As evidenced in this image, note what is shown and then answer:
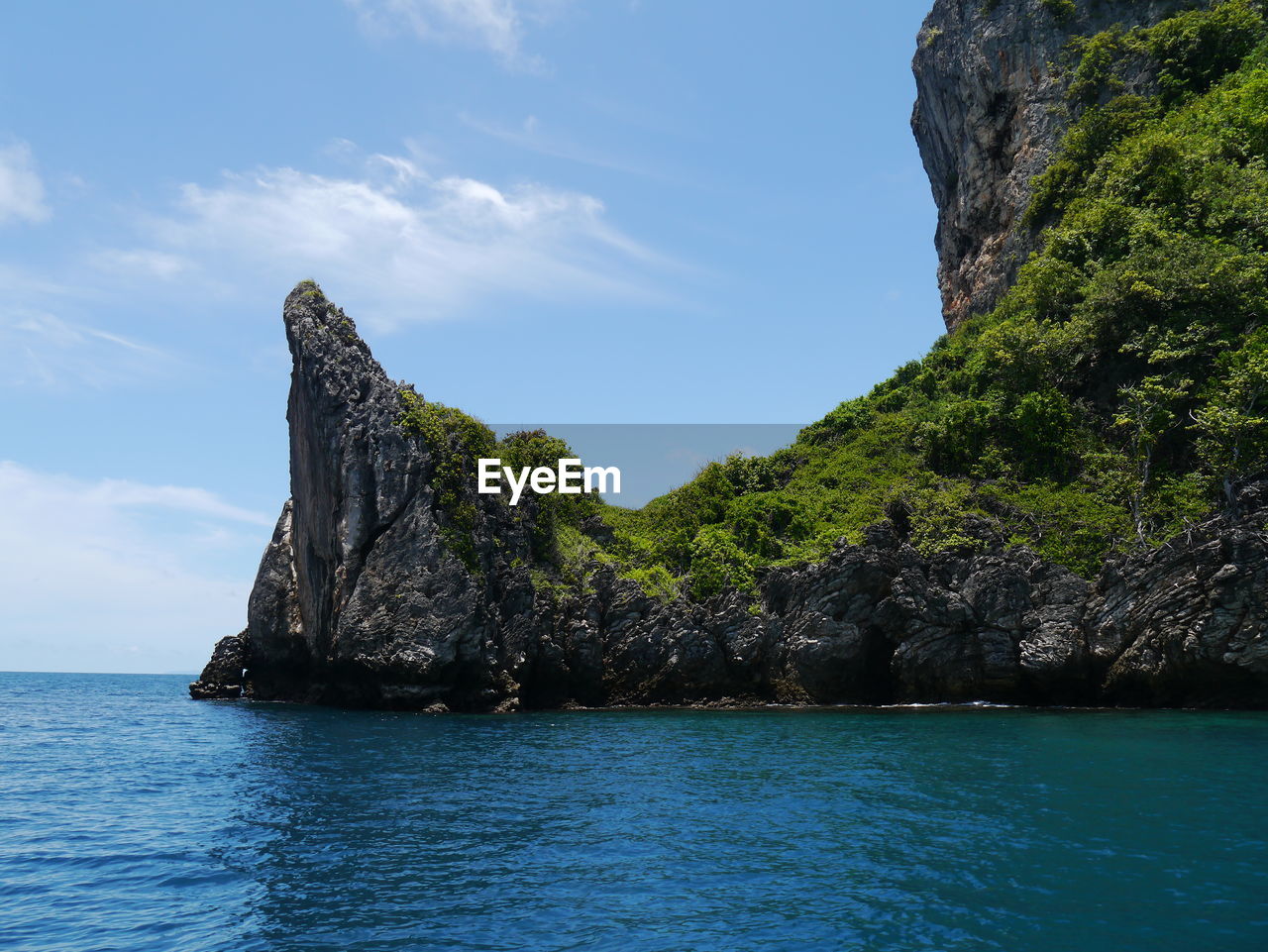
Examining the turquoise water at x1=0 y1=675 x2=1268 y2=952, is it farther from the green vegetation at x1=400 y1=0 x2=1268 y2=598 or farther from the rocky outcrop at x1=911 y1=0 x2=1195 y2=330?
the rocky outcrop at x1=911 y1=0 x2=1195 y2=330

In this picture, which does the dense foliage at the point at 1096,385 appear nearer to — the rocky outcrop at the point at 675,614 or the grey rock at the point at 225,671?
the rocky outcrop at the point at 675,614

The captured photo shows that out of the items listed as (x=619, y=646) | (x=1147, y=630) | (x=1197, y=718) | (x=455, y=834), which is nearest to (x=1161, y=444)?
(x=1147, y=630)

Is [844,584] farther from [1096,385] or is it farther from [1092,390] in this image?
[1096,385]

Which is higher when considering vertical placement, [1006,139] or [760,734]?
[1006,139]

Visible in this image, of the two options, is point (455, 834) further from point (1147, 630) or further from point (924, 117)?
point (924, 117)

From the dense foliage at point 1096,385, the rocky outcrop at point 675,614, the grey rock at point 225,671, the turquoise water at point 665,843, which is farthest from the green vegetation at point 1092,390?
the grey rock at point 225,671

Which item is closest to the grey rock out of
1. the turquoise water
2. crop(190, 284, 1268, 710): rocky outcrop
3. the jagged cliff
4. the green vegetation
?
the jagged cliff
